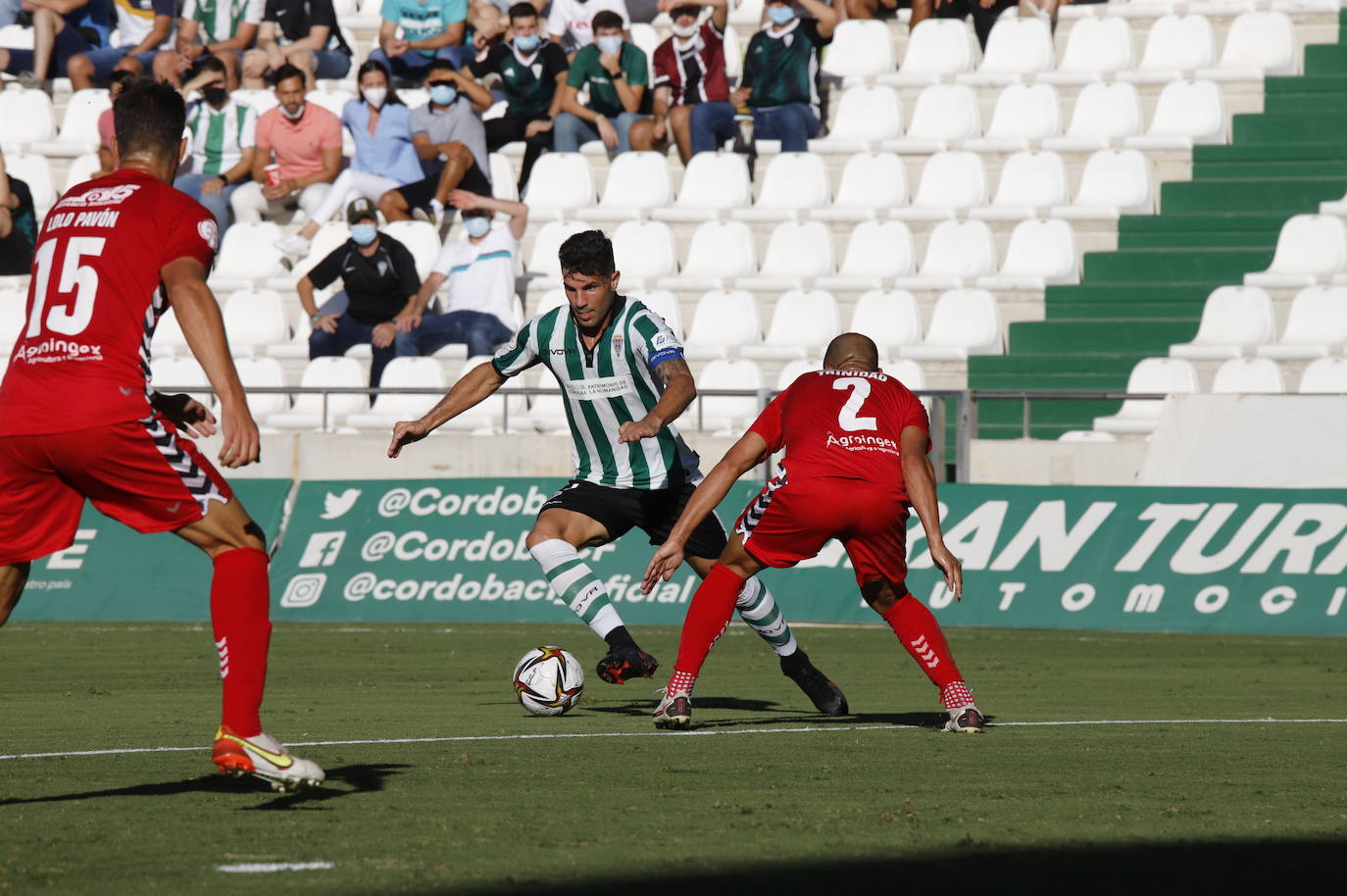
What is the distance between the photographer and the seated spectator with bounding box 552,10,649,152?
74.7ft

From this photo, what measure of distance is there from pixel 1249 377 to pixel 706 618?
35.2 ft

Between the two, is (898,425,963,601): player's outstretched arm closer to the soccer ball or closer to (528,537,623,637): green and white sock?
(528,537,623,637): green and white sock

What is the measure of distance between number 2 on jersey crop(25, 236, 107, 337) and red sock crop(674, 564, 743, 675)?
349cm

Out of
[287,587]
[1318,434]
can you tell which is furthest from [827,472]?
[287,587]

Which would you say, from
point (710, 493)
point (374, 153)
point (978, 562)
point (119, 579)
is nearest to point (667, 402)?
point (710, 493)

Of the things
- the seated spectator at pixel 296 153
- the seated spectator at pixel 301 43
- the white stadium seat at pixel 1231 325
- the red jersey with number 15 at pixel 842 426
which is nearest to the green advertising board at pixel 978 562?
the white stadium seat at pixel 1231 325

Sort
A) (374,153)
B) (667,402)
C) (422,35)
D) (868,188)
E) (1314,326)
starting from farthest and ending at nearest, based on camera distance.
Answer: (422,35)
(374,153)
(868,188)
(1314,326)
(667,402)

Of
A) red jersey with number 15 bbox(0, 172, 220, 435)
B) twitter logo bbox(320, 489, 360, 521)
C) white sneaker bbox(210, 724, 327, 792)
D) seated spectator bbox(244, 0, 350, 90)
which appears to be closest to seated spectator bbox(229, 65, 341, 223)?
seated spectator bbox(244, 0, 350, 90)

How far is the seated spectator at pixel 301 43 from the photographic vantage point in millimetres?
24672

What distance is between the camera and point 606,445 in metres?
10.3

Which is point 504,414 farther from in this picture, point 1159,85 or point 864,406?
point 864,406

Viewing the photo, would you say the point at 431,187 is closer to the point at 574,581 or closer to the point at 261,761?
the point at 574,581

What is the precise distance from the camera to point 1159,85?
22.4m

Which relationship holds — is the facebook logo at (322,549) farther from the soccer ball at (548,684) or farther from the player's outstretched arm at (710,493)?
the player's outstretched arm at (710,493)
